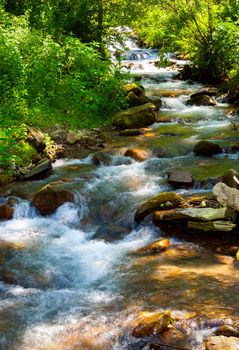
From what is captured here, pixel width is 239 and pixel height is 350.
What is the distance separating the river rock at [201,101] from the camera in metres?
16.9

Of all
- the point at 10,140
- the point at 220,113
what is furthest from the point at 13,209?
the point at 220,113

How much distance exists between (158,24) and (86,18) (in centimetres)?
369

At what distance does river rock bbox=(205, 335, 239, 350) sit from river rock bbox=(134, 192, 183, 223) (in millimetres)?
3800

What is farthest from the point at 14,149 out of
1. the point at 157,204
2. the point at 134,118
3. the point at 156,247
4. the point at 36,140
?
the point at 156,247

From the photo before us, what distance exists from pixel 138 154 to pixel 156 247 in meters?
4.65

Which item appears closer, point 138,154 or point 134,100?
point 138,154

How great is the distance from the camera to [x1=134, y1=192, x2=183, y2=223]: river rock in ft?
26.2

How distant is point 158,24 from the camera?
21.8 meters

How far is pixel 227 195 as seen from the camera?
7477 mm

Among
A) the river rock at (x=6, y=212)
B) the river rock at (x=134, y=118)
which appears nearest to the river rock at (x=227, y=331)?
the river rock at (x=6, y=212)

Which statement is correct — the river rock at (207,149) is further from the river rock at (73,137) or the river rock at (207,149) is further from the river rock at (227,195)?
the river rock at (227,195)

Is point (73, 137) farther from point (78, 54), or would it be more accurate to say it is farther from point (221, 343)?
point (221, 343)

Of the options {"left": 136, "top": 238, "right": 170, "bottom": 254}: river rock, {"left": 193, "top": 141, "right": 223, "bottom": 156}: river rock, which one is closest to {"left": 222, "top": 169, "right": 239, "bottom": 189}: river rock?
{"left": 136, "top": 238, "right": 170, "bottom": 254}: river rock

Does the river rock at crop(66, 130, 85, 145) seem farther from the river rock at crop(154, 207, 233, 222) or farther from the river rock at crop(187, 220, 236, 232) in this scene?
the river rock at crop(187, 220, 236, 232)
